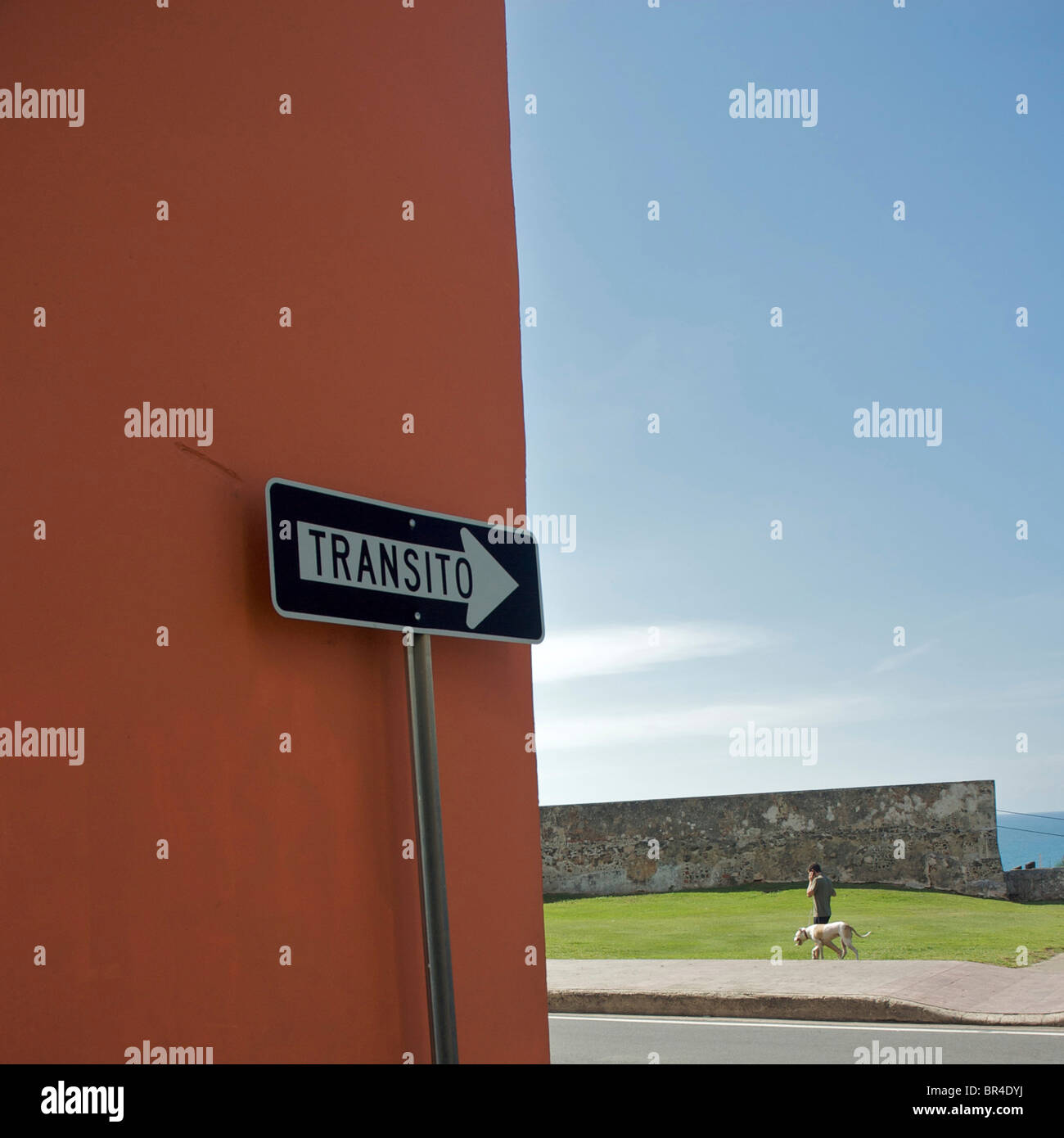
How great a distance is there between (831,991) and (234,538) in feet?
28.4

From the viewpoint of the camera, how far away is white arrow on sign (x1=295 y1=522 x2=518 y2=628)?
9.14 feet

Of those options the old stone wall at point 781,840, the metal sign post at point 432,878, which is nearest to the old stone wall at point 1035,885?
the old stone wall at point 781,840

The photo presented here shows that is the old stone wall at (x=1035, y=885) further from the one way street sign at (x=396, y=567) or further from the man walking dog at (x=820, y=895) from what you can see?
the one way street sign at (x=396, y=567)

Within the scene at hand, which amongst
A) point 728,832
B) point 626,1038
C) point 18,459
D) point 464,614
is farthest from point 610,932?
point 18,459

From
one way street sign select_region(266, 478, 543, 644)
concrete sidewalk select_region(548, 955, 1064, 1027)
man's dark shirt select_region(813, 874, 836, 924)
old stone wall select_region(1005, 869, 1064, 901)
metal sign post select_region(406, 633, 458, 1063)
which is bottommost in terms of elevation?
old stone wall select_region(1005, 869, 1064, 901)

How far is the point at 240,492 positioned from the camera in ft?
9.07

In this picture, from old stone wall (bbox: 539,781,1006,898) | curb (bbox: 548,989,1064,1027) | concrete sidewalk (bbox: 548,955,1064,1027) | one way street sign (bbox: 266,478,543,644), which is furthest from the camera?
old stone wall (bbox: 539,781,1006,898)

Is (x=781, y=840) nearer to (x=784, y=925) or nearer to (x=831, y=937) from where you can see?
(x=784, y=925)

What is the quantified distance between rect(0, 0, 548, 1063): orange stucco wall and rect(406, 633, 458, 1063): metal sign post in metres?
0.13

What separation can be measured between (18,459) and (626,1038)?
7.84m

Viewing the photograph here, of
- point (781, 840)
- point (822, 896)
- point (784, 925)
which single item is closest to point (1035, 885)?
point (781, 840)

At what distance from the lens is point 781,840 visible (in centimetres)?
1791

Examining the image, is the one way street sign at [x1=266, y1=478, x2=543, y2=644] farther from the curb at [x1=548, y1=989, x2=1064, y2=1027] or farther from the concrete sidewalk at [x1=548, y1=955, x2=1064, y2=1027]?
the concrete sidewalk at [x1=548, y1=955, x2=1064, y2=1027]

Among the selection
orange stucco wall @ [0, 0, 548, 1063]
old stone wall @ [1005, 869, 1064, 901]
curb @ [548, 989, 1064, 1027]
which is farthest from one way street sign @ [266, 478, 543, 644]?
old stone wall @ [1005, 869, 1064, 901]
